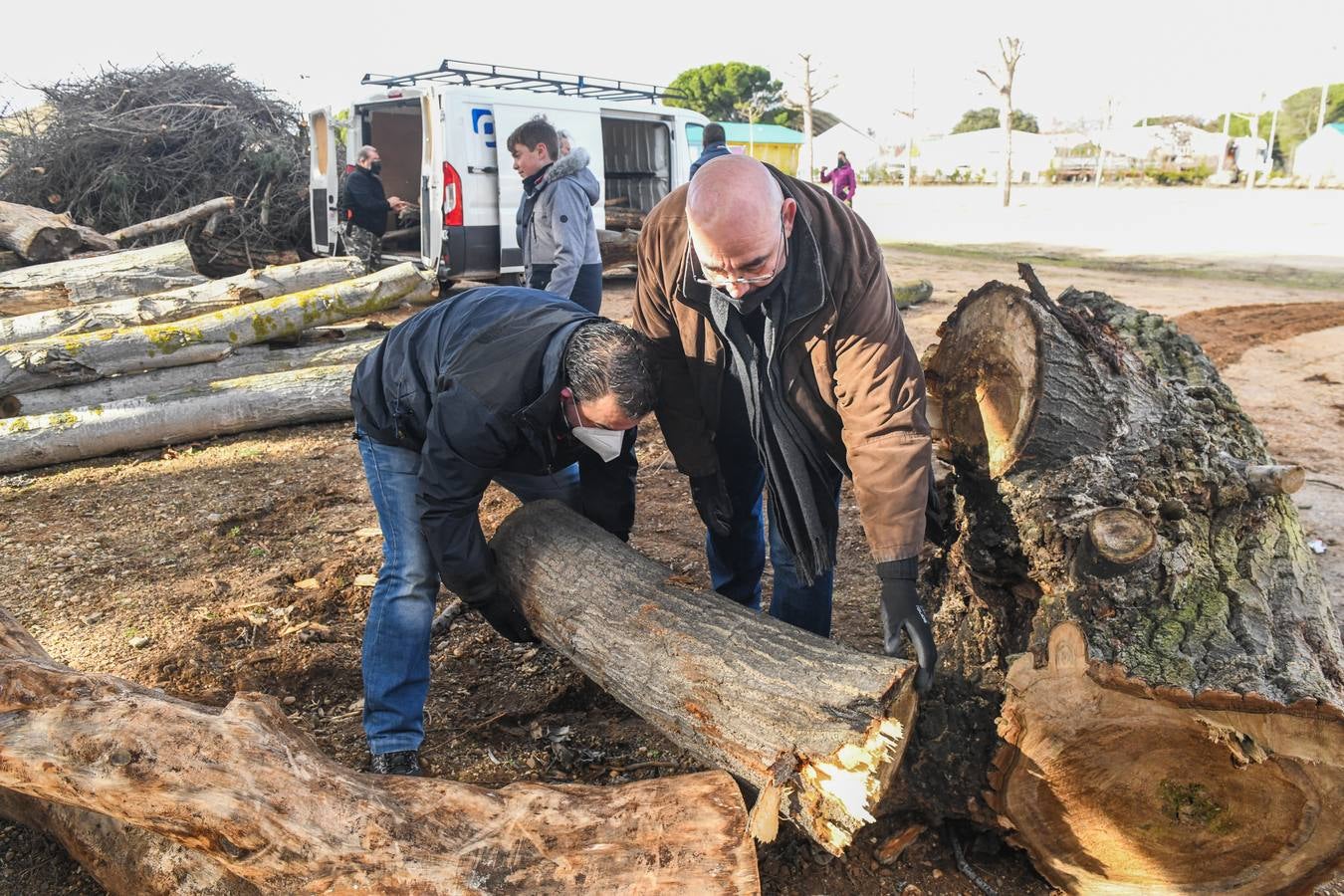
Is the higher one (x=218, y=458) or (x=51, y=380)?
(x=51, y=380)

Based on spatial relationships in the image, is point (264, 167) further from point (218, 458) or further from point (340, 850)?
point (340, 850)

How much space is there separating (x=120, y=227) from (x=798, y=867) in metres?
10.6

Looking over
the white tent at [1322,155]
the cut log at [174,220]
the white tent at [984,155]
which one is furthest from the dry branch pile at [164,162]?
the white tent at [1322,155]

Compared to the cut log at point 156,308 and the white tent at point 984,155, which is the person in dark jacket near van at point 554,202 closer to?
the cut log at point 156,308

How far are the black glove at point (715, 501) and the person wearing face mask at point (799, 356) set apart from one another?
205 millimetres

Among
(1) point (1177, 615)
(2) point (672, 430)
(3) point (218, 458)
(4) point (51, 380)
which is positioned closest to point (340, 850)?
(2) point (672, 430)

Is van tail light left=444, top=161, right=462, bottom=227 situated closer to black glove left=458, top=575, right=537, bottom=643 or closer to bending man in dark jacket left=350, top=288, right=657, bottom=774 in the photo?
bending man in dark jacket left=350, top=288, right=657, bottom=774

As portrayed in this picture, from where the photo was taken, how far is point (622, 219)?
33.0 feet

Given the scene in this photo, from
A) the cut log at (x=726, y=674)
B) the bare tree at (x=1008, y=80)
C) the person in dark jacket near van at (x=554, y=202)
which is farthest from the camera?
the bare tree at (x=1008, y=80)

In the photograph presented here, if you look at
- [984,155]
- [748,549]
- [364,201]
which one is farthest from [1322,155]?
[748,549]

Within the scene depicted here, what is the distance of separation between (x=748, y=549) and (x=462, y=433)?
118cm

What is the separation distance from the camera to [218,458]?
5062mm

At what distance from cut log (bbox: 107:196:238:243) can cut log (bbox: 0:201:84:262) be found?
68cm

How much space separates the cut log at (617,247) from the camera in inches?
389
